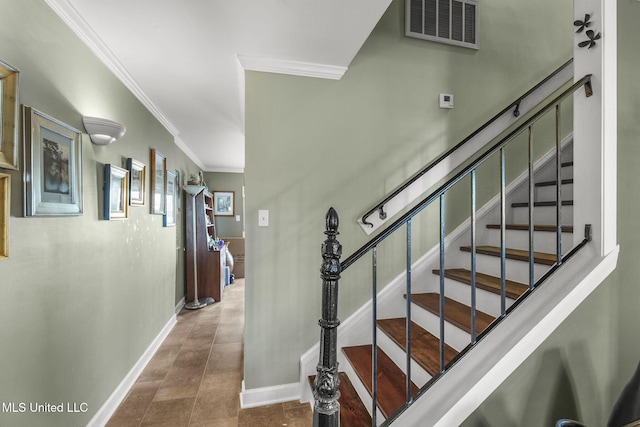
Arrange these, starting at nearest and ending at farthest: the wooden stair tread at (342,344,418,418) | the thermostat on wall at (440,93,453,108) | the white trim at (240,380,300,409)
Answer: the wooden stair tread at (342,344,418,418)
the white trim at (240,380,300,409)
the thermostat on wall at (440,93,453,108)

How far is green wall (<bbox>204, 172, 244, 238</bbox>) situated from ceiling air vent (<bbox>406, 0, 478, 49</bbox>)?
5044 millimetres

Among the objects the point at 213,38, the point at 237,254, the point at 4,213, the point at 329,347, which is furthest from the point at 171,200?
the point at 329,347

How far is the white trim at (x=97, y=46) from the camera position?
1442 mm

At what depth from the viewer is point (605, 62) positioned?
4.11 ft

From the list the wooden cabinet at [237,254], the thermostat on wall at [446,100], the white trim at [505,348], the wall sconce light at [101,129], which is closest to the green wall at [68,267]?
the wall sconce light at [101,129]

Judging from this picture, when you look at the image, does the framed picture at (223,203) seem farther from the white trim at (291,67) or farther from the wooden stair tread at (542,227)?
the wooden stair tread at (542,227)

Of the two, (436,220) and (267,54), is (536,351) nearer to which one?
(436,220)

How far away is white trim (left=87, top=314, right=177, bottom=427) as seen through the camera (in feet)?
6.00

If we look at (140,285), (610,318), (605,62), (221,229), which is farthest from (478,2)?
(221,229)

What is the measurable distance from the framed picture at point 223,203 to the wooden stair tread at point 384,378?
5.19 metres

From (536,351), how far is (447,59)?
6.85 feet

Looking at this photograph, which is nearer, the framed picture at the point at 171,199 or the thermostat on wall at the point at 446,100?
the thermostat on wall at the point at 446,100

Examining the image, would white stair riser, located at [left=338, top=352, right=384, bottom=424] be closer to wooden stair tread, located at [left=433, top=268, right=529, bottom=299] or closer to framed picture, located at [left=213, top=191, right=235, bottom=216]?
wooden stair tread, located at [left=433, top=268, right=529, bottom=299]

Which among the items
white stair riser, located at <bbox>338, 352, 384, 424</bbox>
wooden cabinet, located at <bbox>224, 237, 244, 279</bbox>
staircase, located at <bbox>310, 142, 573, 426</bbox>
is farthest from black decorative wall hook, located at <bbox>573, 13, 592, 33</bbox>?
wooden cabinet, located at <bbox>224, 237, 244, 279</bbox>
